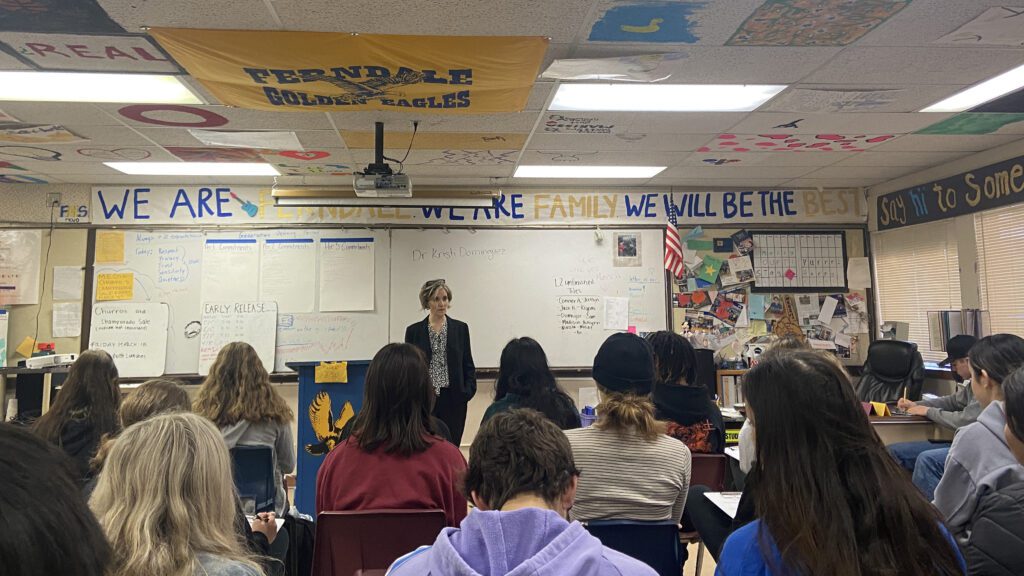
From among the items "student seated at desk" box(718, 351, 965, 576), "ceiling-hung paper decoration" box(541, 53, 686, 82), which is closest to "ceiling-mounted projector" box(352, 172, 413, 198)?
"ceiling-hung paper decoration" box(541, 53, 686, 82)

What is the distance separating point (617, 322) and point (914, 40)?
3.26 meters

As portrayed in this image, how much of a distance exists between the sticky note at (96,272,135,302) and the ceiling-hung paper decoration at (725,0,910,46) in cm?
509

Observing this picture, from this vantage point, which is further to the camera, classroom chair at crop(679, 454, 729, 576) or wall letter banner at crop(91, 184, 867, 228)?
wall letter banner at crop(91, 184, 867, 228)

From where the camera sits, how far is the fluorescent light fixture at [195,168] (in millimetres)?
4557

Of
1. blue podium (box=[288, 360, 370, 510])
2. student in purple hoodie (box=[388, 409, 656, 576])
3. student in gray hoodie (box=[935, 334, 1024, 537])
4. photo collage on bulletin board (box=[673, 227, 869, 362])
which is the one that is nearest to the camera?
student in purple hoodie (box=[388, 409, 656, 576])

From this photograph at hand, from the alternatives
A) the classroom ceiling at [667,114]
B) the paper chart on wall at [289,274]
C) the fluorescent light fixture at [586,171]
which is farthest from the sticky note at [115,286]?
the fluorescent light fixture at [586,171]

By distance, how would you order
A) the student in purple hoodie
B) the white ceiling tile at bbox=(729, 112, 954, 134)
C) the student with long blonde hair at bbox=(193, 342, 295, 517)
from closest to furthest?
the student in purple hoodie < the student with long blonde hair at bbox=(193, 342, 295, 517) < the white ceiling tile at bbox=(729, 112, 954, 134)

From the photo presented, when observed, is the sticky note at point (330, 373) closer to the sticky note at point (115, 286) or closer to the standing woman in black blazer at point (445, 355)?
the standing woman in black blazer at point (445, 355)

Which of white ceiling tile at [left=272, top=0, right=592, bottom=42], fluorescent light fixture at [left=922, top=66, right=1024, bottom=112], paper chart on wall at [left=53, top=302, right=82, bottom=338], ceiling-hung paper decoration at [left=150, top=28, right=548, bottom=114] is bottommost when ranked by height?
paper chart on wall at [left=53, top=302, right=82, bottom=338]

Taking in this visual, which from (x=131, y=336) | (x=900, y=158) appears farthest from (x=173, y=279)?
(x=900, y=158)

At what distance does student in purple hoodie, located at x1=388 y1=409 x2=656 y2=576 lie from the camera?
2.77ft

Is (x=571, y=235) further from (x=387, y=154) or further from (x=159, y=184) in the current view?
(x=159, y=184)

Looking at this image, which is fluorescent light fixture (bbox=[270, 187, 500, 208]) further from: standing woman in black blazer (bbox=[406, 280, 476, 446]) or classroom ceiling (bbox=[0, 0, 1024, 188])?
standing woman in black blazer (bbox=[406, 280, 476, 446])

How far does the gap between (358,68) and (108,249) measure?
3.74m
